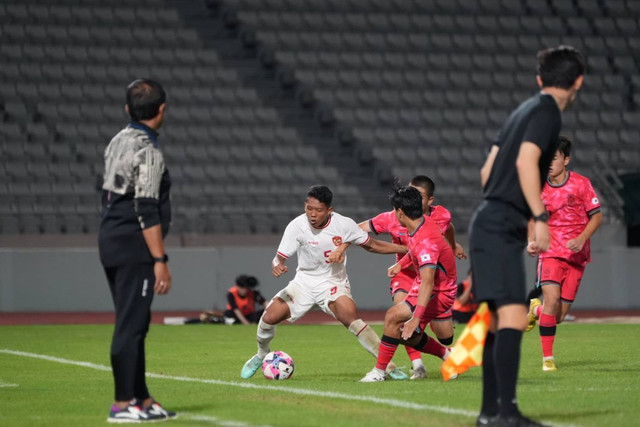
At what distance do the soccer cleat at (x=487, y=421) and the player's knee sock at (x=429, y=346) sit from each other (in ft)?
11.6

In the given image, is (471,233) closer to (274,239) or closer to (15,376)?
(15,376)

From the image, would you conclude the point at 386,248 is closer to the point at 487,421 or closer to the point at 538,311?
the point at 538,311

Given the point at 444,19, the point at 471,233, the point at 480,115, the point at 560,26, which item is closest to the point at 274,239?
the point at 480,115

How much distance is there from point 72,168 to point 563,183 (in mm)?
14013

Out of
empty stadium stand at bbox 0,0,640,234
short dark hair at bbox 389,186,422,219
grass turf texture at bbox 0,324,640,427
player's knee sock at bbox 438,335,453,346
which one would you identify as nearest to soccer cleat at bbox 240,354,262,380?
grass turf texture at bbox 0,324,640,427

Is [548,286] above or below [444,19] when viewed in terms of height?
below

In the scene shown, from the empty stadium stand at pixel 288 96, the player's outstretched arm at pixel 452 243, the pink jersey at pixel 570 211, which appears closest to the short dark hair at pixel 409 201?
the player's outstretched arm at pixel 452 243

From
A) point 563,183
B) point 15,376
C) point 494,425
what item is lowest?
point 15,376

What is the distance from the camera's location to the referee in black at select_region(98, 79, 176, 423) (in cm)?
673

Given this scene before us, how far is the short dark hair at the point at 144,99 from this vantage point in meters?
6.88

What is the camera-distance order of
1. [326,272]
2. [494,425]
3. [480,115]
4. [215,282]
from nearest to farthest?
[494,425]
[326,272]
[215,282]
[480,115]

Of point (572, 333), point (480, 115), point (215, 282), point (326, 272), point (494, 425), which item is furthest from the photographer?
point (480, 115)

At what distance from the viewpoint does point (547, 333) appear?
10.6 m

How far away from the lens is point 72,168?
23.0m
